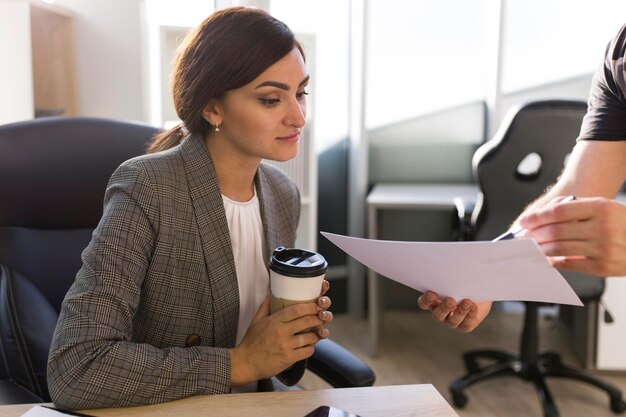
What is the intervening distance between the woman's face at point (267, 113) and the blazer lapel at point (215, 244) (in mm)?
96

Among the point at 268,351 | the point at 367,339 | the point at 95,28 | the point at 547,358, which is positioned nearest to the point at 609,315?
the point at 547,358

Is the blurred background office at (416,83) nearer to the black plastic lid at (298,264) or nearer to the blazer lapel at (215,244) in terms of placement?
the blazer lapel at (215,244)

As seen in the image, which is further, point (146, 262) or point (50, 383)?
point (146, 262)

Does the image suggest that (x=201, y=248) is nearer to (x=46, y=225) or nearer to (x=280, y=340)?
(x=280, y=340)

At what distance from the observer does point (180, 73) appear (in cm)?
130

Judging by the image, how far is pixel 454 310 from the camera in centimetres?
108

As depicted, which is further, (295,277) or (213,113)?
(213,113)

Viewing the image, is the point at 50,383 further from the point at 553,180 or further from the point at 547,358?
the point at 547,358

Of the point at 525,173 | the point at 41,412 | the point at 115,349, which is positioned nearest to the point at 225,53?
the point at 115,349

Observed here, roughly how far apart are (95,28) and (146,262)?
1927 mm

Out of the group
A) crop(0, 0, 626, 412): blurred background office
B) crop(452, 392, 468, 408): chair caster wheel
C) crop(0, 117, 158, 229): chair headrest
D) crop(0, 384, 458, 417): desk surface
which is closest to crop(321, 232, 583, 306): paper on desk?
crop(0, 384, 458, 417): desk surface

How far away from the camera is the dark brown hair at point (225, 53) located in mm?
1212

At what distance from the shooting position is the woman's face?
1.25 m

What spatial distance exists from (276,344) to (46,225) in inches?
29.1
